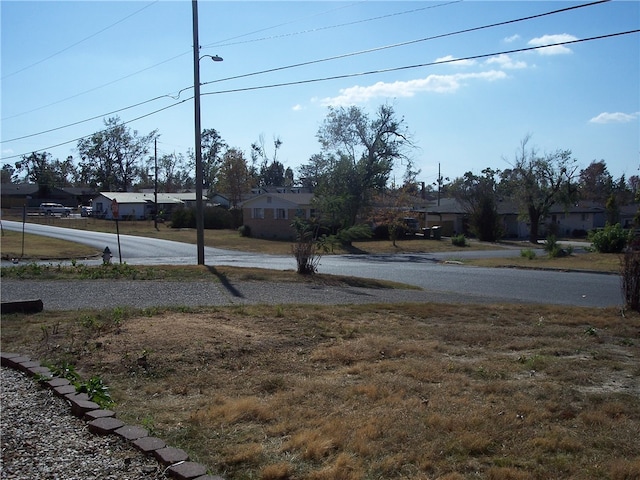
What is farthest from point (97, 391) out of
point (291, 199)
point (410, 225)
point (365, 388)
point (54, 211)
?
point (54, 211)

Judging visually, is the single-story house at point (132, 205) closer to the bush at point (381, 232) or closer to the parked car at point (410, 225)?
the bush at point (381, 232)

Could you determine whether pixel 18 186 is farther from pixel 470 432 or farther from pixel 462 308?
pixel 470 432

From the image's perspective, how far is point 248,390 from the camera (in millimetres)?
6414

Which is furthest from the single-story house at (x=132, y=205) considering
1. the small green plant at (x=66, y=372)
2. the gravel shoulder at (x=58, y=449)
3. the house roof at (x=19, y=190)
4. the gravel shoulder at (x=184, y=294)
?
the gravel shoulder at (x=58, y=449)

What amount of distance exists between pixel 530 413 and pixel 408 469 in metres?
1.67

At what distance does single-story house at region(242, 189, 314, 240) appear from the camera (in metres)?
55.5

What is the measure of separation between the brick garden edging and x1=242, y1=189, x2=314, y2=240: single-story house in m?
47.7

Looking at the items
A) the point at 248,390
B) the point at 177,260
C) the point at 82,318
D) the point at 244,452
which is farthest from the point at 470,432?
the point at 177,260

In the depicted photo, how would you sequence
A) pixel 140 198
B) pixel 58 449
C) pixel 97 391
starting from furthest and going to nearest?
pixel 140 198
pixel 97 391
pixel 58 449

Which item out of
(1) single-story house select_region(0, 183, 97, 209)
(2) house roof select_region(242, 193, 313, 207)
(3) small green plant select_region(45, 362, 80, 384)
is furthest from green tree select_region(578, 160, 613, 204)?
(3) small green plant select_region(45, 362, 80, 384)

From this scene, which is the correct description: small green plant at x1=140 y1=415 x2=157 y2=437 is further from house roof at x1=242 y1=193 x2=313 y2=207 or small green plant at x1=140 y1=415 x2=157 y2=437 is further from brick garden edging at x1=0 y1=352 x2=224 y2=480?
house roof at x1=242 y1=193 x2=313 y2=207

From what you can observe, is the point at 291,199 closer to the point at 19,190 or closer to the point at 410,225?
the point at 410,225

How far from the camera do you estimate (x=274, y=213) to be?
186ft

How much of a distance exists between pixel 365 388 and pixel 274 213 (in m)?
50.9
